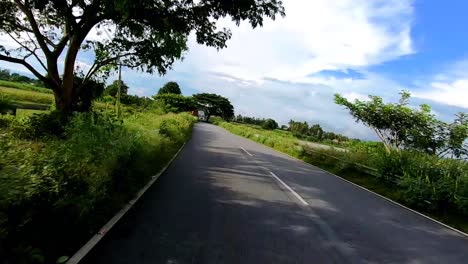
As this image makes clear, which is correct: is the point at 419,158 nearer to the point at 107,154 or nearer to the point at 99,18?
the point at 107,154

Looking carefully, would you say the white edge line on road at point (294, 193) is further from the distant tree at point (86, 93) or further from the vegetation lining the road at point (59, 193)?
the distant tree at point (86, 93)

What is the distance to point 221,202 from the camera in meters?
9.27

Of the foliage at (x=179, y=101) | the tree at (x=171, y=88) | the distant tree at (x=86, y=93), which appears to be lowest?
the distant tree at (x=86, y=93)

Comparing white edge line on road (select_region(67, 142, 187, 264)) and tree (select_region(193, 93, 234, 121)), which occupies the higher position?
tree (select_region(193, 93, 234, 121))

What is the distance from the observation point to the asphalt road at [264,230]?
18.6 feet

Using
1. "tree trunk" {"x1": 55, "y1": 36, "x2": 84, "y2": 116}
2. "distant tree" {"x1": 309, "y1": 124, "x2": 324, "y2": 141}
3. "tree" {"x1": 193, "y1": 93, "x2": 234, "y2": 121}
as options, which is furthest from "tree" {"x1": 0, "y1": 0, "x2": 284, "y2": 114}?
"tree" {"x1": 193, "y1": 93, "x2": 234, "y2": 121}

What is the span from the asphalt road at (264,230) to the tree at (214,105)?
4790 inches

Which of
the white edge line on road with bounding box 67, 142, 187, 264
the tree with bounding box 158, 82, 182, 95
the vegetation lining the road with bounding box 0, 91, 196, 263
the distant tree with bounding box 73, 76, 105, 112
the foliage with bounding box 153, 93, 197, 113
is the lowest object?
the white edge line on road with bounding box 67, 142, 187, 264

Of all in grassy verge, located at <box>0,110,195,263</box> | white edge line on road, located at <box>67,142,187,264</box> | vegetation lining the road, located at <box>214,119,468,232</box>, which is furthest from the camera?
vegetation lining the road, located at <box>214,119,468,232</box>

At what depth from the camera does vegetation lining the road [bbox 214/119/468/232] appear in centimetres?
1162

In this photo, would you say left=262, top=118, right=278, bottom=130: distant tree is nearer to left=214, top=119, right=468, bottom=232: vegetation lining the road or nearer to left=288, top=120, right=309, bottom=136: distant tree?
left=288, top=120, right=309, bottom=136: distant tree

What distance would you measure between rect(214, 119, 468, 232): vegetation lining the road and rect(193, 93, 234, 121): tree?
372ft

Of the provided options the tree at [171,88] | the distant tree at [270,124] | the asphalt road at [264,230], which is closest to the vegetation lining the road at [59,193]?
the asphalt road at [264,230]

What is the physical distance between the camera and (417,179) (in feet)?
43.9
